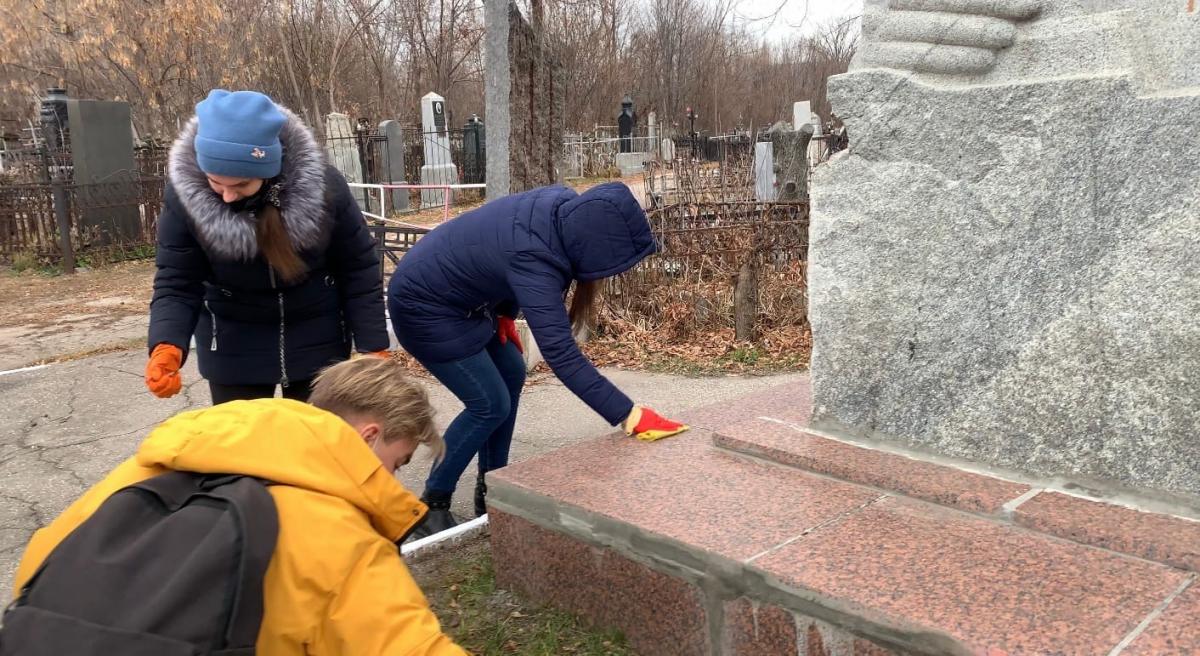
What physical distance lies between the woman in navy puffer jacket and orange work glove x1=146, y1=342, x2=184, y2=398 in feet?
2.30

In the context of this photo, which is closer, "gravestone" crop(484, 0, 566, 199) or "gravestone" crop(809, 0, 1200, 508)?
"gravestone" crop(809, 0, 1200, 508)

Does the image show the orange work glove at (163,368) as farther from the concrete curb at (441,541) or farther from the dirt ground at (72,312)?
the dirt ground at (72,312)

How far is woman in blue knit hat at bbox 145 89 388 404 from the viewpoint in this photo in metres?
2.44

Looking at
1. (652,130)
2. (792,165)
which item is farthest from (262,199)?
(652,130)

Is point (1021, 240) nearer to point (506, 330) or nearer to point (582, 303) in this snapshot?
point (582, 303)

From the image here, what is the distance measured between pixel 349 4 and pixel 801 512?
22210 millimetres

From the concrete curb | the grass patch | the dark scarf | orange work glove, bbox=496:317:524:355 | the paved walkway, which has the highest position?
the dark scarf

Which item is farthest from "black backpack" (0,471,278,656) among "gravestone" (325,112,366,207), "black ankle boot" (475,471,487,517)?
"gravestone" (325,112,366,207)

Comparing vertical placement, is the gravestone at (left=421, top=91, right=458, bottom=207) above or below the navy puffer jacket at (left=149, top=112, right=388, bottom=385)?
above

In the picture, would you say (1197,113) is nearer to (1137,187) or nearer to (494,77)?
(1137,187)

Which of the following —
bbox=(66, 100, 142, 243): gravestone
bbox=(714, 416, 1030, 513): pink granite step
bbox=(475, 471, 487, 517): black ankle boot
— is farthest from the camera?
bbox=(66, 100, 142, 243): gravestone

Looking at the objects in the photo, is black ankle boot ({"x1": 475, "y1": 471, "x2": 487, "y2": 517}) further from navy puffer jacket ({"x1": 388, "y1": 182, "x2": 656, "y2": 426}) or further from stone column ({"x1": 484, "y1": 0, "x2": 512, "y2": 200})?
stone column ({"x1": 484, "y1": 0, "x2": 512, "y2": 200})

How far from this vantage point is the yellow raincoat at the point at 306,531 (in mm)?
1379

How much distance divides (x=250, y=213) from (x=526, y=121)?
13.7 feet
